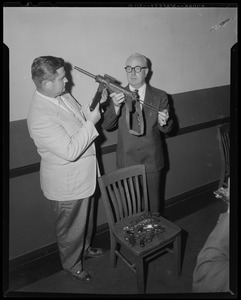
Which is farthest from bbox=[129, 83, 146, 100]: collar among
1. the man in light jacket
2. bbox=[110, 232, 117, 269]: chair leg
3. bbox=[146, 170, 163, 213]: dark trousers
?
bbox=[110, 232, 117, 269]: chair leg

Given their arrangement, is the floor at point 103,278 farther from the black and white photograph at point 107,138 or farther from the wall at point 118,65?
the wall at point 118,65

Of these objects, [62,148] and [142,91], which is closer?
[62,148]

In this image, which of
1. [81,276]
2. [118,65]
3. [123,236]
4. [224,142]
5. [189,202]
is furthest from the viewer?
[189,202]

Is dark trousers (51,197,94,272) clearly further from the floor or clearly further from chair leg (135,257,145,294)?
chair leg (135,257,145,294)

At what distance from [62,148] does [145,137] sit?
A: 89cm

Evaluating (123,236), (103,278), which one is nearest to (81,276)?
(103,278)

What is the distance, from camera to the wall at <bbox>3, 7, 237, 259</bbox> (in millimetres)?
2221

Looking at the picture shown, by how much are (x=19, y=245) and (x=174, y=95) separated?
2218 millimetres

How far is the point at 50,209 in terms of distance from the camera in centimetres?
265

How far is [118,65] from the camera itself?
2.69 m

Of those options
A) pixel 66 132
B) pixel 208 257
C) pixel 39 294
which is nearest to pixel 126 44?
pixel 66 132

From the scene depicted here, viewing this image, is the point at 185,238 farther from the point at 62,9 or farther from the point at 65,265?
the point at 62,9

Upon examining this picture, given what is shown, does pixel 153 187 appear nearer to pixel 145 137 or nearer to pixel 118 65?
pixel 145 137

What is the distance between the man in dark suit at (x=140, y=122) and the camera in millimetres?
2486
